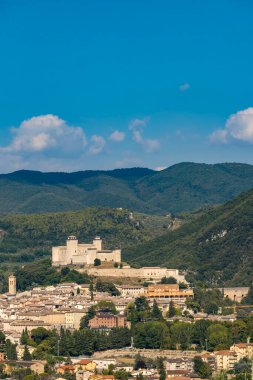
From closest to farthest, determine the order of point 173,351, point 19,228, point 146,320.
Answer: point 173,351, point 146,320, point 19,228

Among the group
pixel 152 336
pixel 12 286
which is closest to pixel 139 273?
pixel 12 286

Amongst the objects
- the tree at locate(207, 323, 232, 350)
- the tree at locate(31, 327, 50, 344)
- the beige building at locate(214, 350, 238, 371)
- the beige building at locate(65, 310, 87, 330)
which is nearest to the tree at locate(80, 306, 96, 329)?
the beige building at locate(65, 310, 87, 330)

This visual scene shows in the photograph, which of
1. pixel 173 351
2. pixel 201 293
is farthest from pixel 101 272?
pixel 173 351

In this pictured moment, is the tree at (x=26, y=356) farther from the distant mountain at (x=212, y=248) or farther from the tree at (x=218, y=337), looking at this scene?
the distant mountain at (x=212, y=248)

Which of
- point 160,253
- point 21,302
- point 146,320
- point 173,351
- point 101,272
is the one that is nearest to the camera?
point 173,351

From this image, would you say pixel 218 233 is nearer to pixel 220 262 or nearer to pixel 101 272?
pixel 220 262

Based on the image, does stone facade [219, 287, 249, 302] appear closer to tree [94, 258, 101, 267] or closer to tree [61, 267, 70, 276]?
tree [94, 258, 101, 267]
